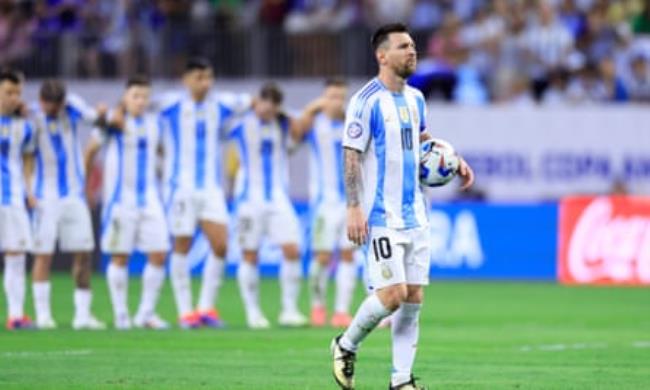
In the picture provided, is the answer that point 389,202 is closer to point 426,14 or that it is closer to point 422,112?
point 422,112

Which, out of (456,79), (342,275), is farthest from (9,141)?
(456,79)

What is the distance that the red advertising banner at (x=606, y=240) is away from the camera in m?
27.6

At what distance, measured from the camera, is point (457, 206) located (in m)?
29.0

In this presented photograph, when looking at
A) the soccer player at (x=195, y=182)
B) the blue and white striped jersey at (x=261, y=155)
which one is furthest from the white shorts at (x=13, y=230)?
the blue and white striped jersey at (x=261, y=155)

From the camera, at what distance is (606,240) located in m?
27.8

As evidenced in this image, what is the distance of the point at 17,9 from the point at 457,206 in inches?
358

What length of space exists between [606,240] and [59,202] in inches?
420

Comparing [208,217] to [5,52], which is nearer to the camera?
[208,217]

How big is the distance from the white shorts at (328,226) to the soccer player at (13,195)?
10.8ft

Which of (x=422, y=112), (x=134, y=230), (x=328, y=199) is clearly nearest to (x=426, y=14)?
(x=328, y=199)

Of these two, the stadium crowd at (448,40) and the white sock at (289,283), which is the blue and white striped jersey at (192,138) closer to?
the white sock at (289,283)

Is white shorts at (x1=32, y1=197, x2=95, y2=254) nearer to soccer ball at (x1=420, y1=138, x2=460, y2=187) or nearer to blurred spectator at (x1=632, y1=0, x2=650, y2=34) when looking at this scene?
soccer ball at (x1=420, y1=138, x2=460, y2=187)

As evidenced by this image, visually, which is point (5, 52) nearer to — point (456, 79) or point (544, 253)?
point (456, 79)

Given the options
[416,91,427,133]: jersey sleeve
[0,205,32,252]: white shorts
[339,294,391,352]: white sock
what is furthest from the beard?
[0,205,32,252]: white shorts
